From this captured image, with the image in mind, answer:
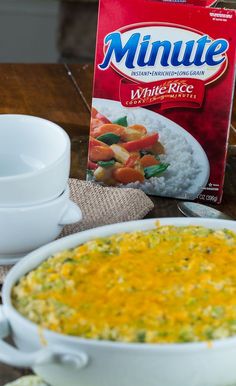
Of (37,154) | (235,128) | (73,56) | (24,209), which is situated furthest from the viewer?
(73,56)

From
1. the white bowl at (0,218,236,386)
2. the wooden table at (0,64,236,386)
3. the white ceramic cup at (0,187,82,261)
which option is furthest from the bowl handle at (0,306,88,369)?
the wooden table at (0,64,236,386)

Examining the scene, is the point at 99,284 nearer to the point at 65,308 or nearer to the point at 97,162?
the point at 65,308

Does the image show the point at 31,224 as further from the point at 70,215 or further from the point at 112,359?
the point at 112,359

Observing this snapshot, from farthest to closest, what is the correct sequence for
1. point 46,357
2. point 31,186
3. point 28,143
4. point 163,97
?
point 163,97, point 28,143, point 31,186, point 46,357

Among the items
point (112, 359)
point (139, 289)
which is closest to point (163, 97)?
point (139, 289)

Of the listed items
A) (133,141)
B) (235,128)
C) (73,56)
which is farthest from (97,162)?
(73,56)

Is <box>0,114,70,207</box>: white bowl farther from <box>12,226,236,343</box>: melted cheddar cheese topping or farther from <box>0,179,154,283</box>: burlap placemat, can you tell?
<box>12,226,236,343</box>: melted cheddar cheese topping

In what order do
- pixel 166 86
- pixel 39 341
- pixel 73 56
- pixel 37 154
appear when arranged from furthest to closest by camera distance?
pixel 73 56 → pixel 166 86 → pixel 37 154 → pixel 39 341
